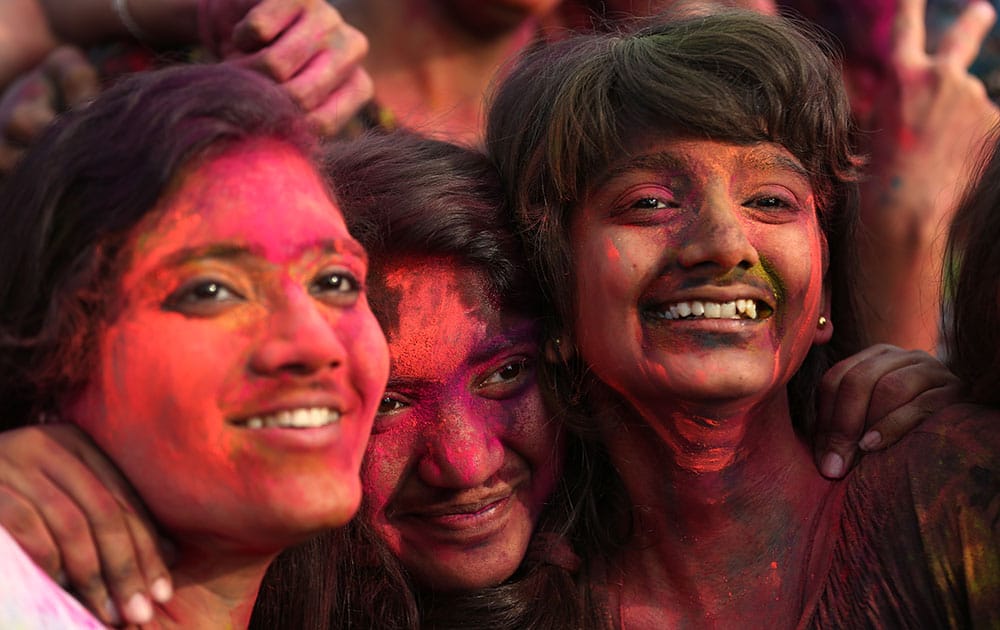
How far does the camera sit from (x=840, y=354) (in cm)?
272

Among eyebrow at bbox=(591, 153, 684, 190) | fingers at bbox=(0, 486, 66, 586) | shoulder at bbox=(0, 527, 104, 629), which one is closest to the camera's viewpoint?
shoulder at bbox=(0, 527, 104, 629)

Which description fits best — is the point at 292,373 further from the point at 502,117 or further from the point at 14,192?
the point at 502,117

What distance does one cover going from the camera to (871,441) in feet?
7.66

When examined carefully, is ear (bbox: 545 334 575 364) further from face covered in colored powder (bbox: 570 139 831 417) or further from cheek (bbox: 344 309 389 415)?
cheek (bbox: 344 309 389 415)

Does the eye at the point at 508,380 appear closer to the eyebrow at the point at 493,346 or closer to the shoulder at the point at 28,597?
the eyebrow at the point at 493,346

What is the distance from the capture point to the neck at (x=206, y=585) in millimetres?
1884

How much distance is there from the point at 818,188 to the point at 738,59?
302 mm

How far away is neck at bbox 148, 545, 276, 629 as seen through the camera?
6.18 ft

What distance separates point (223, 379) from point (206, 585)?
13.9 inches

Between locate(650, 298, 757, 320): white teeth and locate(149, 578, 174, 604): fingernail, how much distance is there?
3.21 ft

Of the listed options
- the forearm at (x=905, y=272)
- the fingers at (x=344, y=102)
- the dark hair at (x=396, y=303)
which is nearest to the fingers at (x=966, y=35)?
the forearm at (x=905, y=272)

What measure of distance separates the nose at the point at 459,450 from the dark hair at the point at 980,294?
848 mm

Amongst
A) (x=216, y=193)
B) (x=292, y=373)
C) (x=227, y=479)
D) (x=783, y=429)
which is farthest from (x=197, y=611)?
(x=783, y=429)

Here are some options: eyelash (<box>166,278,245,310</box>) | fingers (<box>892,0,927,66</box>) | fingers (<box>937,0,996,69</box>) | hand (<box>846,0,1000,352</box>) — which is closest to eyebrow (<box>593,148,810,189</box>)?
eyelash (<box>166,278,245,310</box>)
